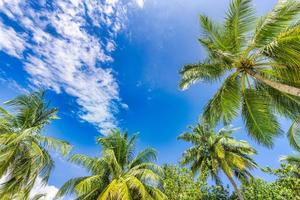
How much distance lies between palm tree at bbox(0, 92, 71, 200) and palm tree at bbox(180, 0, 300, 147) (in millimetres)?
6988

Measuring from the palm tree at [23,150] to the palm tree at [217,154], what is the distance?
438 inches

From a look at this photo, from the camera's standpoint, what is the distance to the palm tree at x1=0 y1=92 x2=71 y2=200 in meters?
10.8

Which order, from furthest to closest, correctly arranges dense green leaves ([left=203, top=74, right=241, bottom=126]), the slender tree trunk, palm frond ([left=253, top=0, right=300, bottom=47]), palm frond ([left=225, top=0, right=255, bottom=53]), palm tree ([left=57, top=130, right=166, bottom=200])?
the slender tree trunk < palm tree ([left=57, top=130, right=166, bottom=200]) < dense green leaves ([left=203, top=74, right=241, bottom=126]) < palm frond ([left=225, top=0, right=255, bottom=53]) < palm frond ([left=253, top=0, right=300, bottom=47])

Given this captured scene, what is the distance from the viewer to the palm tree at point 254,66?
8.69 metres

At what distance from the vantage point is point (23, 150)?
11258 mm

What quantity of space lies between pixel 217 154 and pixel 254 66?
1074 cm

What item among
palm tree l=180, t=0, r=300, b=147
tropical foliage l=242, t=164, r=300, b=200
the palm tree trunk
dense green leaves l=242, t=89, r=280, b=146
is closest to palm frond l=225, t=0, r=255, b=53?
palm tree l=180, t=0, r=300, b=147

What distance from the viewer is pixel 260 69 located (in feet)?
32.7

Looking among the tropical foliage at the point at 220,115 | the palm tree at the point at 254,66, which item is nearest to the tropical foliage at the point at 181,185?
the tropical foliage at the point at 220,115

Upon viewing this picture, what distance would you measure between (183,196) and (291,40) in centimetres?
829

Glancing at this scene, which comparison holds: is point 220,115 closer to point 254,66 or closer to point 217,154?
point 254,66

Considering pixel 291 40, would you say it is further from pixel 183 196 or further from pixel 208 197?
pixel 208 197

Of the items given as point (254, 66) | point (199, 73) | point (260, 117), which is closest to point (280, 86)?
point (254, 66)

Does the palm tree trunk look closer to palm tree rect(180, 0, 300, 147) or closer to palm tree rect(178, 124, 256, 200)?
palm tree rect(180, 0, 300, 147)
